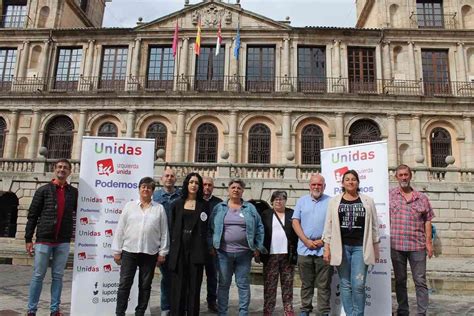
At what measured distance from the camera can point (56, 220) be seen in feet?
18.8

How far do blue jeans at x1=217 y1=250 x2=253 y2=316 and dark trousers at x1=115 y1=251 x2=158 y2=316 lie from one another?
3.13 feet

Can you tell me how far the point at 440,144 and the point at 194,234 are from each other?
861 inches

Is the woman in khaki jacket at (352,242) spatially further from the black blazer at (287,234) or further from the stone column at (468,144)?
the stone column at (468,144)

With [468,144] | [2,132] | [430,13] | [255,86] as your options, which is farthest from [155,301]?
[430,13]

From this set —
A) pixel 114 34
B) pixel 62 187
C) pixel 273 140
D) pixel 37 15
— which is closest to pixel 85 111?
pixel 114 34

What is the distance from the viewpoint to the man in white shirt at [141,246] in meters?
5.39

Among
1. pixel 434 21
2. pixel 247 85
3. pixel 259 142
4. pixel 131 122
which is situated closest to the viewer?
pixel 259 142

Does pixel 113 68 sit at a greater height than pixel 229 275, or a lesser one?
greater

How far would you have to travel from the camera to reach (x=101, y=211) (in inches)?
245

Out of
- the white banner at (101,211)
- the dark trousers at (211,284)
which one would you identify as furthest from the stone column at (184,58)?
the dark trousers at (211,284)

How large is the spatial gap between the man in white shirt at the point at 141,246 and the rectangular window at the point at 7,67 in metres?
24.3

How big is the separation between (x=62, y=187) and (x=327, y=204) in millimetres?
3976

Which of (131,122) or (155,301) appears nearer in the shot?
(155,301)

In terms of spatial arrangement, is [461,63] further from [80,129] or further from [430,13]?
[80,129]
